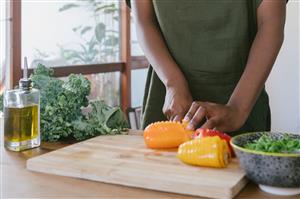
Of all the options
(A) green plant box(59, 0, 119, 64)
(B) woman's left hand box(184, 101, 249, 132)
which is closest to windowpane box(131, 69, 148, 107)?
(A) green plant box(59, 0, 119, 64)

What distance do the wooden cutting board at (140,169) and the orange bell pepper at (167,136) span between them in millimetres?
26

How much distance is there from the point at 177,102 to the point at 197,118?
0.21m

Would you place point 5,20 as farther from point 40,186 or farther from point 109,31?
point 40,186

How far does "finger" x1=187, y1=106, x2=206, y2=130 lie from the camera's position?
103 centimetres

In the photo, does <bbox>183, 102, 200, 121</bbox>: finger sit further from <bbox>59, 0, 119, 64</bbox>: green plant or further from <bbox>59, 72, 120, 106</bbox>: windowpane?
<bbox>59, 72, 120, 106</bbox>: windowpane

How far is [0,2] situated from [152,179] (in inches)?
87.0

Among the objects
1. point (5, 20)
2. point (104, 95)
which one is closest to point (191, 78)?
point (5, 20)

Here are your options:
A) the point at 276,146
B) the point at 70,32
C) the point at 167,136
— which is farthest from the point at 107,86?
the point at 276,146

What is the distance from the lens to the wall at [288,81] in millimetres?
3633

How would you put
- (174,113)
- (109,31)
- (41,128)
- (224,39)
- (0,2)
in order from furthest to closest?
(109,31) → (0,2) → (224,39) → (174,113) → (41,128)

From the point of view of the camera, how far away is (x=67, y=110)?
43.1 inches

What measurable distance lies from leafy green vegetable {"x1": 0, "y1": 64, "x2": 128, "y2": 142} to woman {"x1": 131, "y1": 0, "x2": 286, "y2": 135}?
22 centimetres

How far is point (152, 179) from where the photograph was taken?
0.76m

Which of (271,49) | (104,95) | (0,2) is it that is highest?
(0,2)
